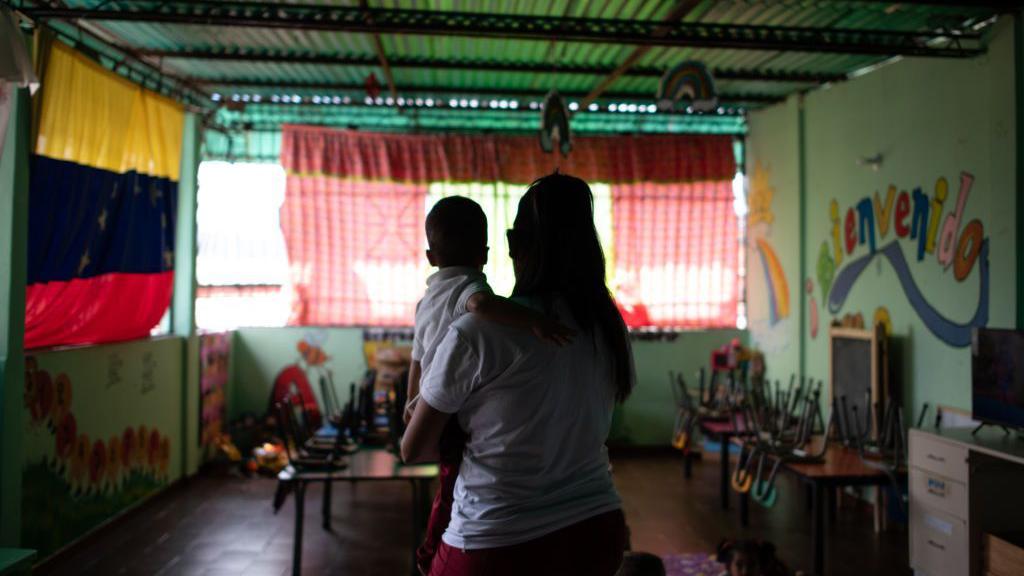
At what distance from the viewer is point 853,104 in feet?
19.7

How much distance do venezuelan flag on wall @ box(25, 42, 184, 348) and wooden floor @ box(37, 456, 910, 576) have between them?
4.33ft

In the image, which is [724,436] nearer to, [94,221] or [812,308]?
[812,308]

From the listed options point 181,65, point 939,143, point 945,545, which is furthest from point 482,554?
point 181,65

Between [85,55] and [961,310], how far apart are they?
5602mm

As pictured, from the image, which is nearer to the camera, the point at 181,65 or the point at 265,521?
the point at 265,521

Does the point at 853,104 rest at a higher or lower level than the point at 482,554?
higher

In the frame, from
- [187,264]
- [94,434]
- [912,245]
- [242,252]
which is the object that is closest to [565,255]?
[94,434]

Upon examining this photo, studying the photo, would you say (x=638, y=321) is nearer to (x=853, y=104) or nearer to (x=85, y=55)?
(x=853, y=104)

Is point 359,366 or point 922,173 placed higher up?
point 922,173

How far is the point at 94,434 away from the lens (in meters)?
4.93

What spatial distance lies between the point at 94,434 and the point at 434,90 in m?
4.04

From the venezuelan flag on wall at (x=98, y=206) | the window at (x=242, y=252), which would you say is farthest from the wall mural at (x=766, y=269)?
the venezuelan flag on wall at (x=98, y=206)

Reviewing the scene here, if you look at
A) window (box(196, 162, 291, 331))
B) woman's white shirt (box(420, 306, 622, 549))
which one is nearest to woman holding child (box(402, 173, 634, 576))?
woman's white shirt (box(420, 306, 622, 549))

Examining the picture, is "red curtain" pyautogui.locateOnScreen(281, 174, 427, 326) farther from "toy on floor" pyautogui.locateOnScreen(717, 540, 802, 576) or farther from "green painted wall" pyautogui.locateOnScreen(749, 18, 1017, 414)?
"toy on floor" pyautogui.locateOnScreen(717, 540, 802, 576)
